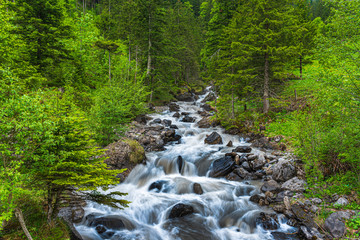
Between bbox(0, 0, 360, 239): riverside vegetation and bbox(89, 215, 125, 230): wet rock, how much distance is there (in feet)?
4.70

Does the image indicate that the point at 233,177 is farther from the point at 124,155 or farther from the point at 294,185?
the point at 124,155

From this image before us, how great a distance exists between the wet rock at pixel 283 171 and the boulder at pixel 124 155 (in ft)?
29.0

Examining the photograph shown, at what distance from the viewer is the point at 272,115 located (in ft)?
59.1

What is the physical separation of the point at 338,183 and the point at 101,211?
1111cm

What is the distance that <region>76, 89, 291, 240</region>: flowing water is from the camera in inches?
327

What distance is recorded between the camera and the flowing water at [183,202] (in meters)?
8.30

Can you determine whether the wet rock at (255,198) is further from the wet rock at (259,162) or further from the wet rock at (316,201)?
the wet rock at (259,162)

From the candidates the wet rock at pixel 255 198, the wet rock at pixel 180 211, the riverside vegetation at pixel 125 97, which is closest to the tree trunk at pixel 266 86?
the riverside vegetation at pixel 125 97

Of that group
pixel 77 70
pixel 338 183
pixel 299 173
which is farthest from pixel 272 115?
pixel 77 70

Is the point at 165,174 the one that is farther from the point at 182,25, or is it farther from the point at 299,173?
the point at 182,25

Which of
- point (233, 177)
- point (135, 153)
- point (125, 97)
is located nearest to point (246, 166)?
point (233, 177)

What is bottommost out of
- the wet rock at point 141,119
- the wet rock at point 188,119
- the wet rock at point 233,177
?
the wet rock at point 233,177

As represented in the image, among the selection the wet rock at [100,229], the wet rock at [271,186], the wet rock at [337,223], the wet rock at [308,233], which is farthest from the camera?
the wet rock at [271,186]

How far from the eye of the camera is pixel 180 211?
368 inches
